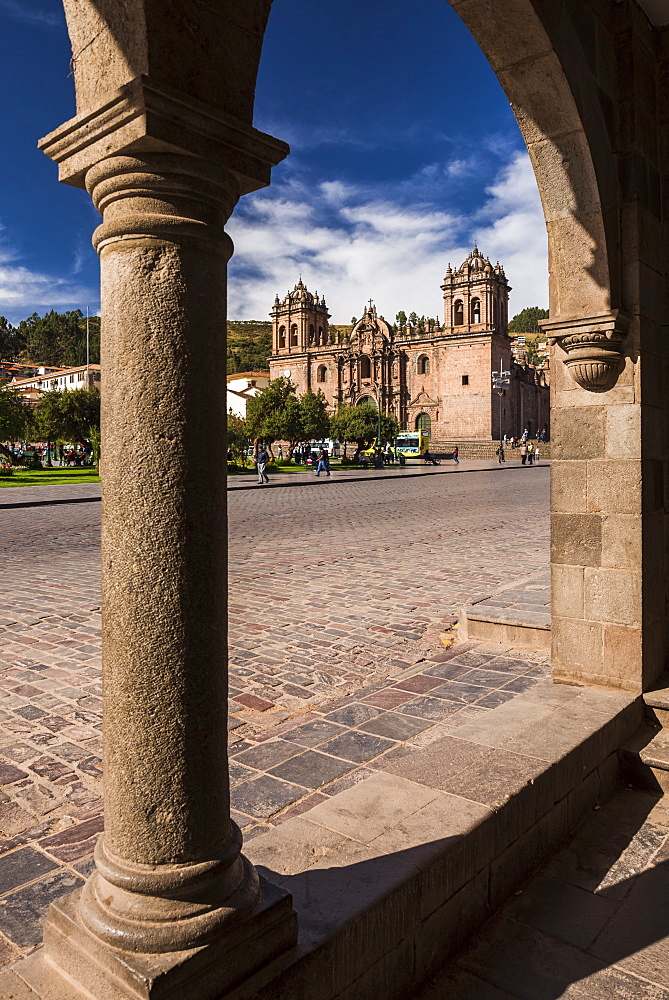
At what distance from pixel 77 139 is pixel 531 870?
10.0ft

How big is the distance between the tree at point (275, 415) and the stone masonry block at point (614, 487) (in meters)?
41.3

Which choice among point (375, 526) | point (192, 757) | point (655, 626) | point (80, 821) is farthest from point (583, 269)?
point (375, 526)

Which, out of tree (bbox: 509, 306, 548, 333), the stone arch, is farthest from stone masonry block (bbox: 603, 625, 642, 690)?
tree (bbox: 509, 306, 548, 333)

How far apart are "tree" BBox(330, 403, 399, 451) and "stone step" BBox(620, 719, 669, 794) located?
5686 centimetres

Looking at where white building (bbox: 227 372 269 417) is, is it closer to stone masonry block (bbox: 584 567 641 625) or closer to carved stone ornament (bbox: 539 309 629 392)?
carved stone ornament (bbox: 539 309 629 392)

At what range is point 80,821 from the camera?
3.12 metres

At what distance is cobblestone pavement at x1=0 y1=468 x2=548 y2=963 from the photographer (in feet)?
10.3

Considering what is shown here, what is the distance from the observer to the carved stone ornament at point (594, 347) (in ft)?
13.1

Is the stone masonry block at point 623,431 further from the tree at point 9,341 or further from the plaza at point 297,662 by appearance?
the tree at point 9,341

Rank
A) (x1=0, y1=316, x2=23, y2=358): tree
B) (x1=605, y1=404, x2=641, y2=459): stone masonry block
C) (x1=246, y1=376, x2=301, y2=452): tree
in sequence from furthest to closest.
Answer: (x1=0, y1=316, x2=23, y2=358): tree < (x1=246, y1=376, x2=301, y2=452): tree < (x1=605, y1=404, x2=641, y2=459): stone masonry block

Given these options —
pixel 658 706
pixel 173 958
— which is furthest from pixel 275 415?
pixel 173 958

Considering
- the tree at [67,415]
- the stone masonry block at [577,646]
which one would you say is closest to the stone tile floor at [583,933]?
the stone masonry block at [577,646]

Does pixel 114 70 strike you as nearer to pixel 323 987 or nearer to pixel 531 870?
pixel 323 987

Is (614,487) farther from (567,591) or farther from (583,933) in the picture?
(583,933)
